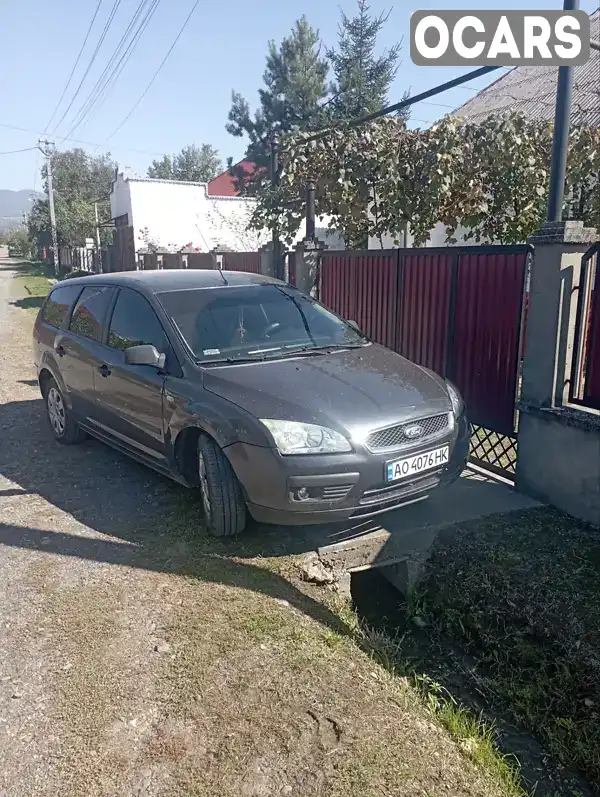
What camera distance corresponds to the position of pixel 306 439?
144 inches

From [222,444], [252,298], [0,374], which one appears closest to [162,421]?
[222,444]

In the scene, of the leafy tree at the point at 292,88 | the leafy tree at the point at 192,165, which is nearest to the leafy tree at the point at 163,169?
the leafy tree at the point at 192,165

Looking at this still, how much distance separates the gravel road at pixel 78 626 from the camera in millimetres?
2422

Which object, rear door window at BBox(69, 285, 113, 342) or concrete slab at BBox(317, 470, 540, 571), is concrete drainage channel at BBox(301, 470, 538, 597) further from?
rear door window at BBox(69, 285, 113, 342)

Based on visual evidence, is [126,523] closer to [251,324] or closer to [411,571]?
[251,324]

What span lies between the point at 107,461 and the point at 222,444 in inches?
93.3

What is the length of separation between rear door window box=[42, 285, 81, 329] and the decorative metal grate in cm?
393

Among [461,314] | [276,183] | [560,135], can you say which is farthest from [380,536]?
[276,183]

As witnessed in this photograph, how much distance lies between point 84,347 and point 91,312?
330 mm

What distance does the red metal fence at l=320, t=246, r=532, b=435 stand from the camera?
5.04m

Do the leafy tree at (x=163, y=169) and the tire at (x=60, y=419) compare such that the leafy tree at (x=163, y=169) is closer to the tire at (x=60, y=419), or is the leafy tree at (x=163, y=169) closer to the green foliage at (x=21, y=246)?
the green foliage at (x=21, y=246)

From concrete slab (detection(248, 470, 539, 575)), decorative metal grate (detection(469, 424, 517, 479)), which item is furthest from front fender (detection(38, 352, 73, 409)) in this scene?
decorative metal grate (detection(469, 424, 517, 479))

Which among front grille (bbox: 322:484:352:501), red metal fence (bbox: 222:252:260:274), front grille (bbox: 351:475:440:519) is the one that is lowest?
front grille (bbox: 351:475:440:519)

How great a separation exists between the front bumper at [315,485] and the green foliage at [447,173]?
17.9 feet
